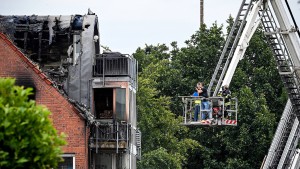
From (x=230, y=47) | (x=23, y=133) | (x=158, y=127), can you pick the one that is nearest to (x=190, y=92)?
(x=158, y=127)

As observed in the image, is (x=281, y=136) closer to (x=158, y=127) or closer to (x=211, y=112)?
(x=211, y=112)

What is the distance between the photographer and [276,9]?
91875 mm

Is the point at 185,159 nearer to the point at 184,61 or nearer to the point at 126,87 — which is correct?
the point at 184,61

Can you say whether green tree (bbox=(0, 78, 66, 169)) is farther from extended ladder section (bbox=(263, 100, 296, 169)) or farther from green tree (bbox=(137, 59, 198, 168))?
green tree (bbox=(137, 59, 198, 168))

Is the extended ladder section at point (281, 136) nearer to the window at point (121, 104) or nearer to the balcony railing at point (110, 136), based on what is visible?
the window at point (121, 104)

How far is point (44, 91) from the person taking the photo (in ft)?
277

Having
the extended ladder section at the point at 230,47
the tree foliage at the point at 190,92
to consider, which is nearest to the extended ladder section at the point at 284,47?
the extended ladder section at the point at 230,47

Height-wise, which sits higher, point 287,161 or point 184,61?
point 184,61

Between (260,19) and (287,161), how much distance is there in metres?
17.1

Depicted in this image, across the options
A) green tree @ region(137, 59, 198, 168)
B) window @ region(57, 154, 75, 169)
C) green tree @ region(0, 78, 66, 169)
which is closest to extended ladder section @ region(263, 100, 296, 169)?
window @ region(57, 154, 75, 169)

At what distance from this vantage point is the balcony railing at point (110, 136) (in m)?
86.8

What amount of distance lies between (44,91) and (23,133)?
36.2m

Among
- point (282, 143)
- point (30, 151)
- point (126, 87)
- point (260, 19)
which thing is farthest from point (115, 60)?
point (30, 151)

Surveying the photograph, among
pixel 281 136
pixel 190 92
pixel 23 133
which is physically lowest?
pixel 23 133
